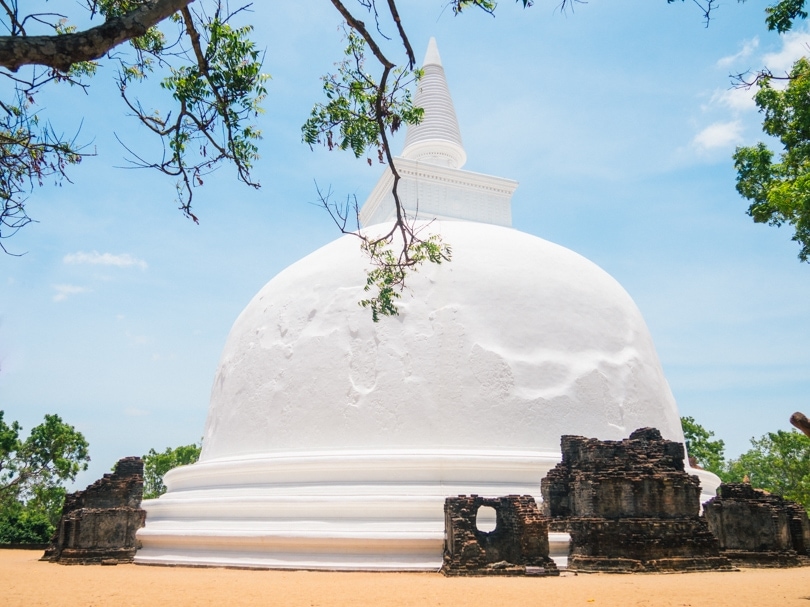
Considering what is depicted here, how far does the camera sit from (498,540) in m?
8.83

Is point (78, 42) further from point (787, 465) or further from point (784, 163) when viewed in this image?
point (787, 465)

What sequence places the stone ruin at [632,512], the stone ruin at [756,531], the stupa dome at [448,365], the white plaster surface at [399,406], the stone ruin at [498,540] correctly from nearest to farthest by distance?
the stone ruin at [498,540] < the stone ruin at [632,512] < the white plaster surface at [399,406] < the stone ruin at [756,531] < the stupa dome at [448,365]

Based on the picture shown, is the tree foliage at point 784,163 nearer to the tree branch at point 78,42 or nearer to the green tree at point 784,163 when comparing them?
the green tree at point 784,163

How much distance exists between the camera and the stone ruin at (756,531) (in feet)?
34.5

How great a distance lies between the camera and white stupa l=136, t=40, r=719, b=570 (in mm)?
9828

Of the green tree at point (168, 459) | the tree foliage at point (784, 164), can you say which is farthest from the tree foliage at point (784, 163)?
the green tree at point (168, 459)

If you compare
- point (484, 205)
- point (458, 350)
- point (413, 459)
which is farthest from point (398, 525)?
point (484, 205)

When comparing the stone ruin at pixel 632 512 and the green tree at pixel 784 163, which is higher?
the green tree at pixel 784 163

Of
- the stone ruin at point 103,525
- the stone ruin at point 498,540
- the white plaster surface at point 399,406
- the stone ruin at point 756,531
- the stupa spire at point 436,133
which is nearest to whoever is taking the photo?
the stone ruin at point 498,540

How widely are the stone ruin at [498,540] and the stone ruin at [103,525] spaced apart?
243 inches

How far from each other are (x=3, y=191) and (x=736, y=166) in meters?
A: 10.5

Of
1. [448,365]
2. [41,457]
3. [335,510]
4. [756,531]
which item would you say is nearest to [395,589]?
[335,510]

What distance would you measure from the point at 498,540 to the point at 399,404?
291 centimetres

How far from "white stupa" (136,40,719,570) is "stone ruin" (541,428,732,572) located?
0.56 metres
